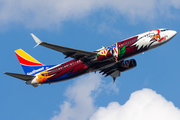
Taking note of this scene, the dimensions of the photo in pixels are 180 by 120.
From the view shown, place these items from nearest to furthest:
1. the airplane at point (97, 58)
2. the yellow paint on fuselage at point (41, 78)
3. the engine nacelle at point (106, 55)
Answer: the engine nacelle at point (106, 55), the airplane at point (97, 58), the yellow paint on fuselage at point (41, 78)

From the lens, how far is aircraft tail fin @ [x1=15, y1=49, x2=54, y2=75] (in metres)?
58.8

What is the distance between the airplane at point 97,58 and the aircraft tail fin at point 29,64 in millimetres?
289

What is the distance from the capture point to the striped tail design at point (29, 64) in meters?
59.0

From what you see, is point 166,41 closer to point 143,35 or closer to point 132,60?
point 143,35

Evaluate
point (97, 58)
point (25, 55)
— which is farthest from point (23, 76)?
point (97, 58)

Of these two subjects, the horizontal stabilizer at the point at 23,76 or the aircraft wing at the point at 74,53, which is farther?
the horizontal stabilizer at the point at 23,76

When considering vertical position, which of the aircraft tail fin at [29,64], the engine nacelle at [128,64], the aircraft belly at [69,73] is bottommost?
the aircraft belly at [69,73]

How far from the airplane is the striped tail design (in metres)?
0.29

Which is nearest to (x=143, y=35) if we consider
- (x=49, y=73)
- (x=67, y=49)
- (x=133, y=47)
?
(x=133, y=47)

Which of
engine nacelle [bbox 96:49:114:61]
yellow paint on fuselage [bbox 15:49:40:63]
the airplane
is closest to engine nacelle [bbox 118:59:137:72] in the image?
the airplane

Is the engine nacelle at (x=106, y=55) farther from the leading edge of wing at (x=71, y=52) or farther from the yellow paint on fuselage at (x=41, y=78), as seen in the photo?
the yellow paint on fuselage at (x=41, y=78)

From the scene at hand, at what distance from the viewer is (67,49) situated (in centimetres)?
4900

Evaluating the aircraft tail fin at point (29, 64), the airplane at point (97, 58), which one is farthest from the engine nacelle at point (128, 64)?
the aircraft tail fin at point (29, 64)

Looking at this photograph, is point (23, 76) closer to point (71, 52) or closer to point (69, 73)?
point (69, 73)
